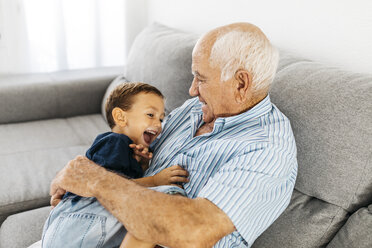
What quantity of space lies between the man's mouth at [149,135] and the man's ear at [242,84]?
0.39 meters

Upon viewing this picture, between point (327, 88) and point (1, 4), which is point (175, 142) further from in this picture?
point (1, 4)

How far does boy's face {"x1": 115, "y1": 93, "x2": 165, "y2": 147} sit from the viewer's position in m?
1.34

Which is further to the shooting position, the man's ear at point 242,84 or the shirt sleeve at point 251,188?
the man's ear at point 242,84

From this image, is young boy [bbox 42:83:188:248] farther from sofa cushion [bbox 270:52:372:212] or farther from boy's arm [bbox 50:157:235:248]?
sofa cushion [bbox 270:52:372:212]

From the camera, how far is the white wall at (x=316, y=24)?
4.29 ft

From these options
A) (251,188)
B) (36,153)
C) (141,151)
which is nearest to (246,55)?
(251,188)

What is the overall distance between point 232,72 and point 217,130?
191mm

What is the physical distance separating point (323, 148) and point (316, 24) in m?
0.64

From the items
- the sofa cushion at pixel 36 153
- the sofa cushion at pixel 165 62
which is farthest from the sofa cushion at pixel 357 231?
the sofa cushion at pixel 36 153

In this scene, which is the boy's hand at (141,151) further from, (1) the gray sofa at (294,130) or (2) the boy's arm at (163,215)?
(1) the gray sofa at (294,130)

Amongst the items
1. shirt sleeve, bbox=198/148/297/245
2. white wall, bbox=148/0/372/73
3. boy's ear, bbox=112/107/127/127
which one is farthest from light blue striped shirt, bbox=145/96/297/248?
white wall, bbox=148/0/372/73

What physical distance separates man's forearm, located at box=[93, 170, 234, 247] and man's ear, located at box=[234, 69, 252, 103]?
366mm

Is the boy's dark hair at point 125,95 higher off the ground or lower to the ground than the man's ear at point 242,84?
lower

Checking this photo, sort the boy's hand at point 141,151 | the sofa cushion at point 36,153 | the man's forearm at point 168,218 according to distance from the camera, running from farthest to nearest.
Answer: the sofa cushion at point 36,153, the boy's hand at point 141,151, the man's forearm at point 168,218
